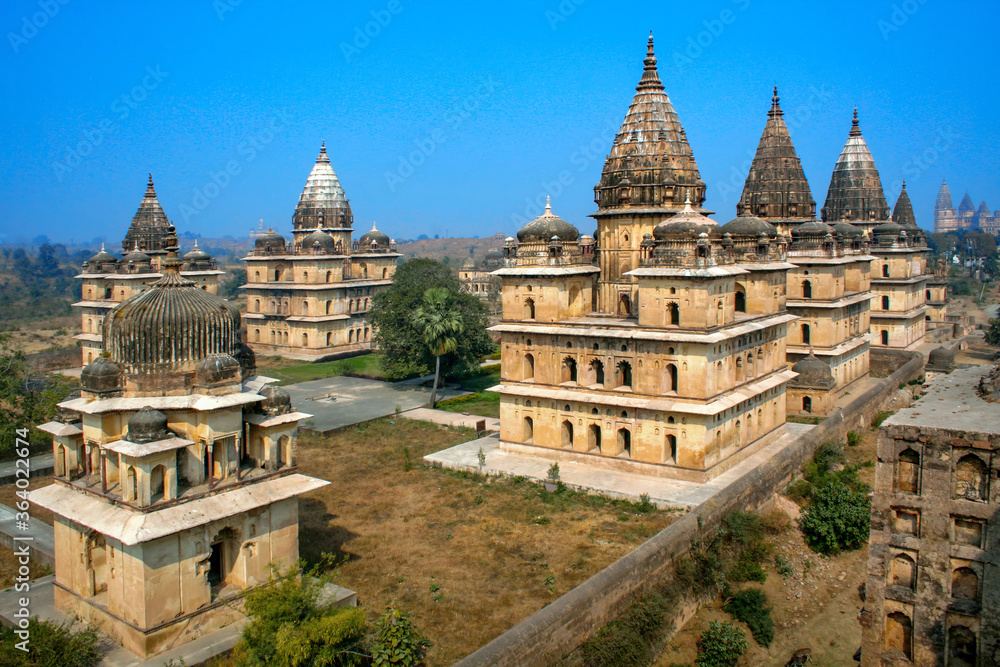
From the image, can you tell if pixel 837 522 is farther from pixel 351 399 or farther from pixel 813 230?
pixel 351 399

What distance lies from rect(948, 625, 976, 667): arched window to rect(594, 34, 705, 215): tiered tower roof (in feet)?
57.9

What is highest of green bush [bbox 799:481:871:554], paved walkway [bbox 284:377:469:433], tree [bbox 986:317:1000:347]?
tree [bbox 986:317:1000:347]

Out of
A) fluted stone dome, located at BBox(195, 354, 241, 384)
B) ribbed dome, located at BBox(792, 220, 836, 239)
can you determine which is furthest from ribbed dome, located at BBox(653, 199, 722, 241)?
fluted stone dome, located at BBox(195, 354, 241, 384)

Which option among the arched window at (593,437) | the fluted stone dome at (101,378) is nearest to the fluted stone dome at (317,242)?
the arched window at (593,437)

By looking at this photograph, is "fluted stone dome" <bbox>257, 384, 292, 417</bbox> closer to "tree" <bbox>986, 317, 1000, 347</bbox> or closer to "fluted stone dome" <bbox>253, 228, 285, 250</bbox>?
"fluted stone dome" <bbox>253, 228, 285, 250</bbox>

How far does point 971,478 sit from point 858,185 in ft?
136

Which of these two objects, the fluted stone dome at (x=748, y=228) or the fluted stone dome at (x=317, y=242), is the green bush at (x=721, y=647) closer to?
the fluted stone dome at (x=748, y=228)

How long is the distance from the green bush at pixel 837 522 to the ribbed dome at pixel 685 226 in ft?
30.2

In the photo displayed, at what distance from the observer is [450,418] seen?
3712cm

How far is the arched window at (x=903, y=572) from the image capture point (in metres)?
15.5

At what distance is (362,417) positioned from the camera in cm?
3722

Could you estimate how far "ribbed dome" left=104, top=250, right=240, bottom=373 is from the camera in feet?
52.4

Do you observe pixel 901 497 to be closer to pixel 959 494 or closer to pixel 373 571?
pixel 959 494

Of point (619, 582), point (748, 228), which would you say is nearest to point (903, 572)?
point (619, 582)
